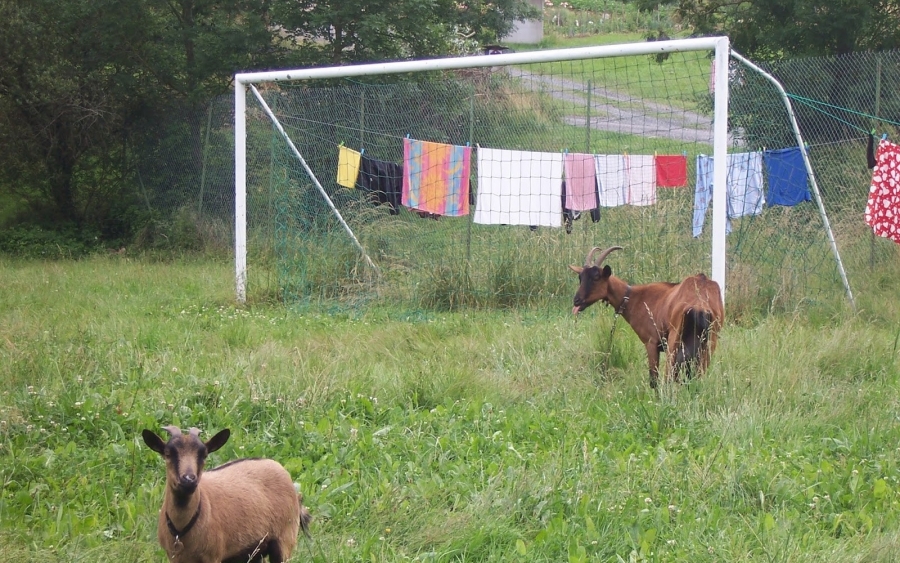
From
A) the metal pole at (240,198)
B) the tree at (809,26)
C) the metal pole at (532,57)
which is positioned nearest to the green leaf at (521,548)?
the metal pole at (532,57)

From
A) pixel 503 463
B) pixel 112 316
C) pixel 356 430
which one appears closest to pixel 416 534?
pixel 503 463

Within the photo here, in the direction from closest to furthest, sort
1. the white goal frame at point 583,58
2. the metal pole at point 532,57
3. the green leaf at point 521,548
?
the green leaf at point 521,548 → the white goal frame at point 583,58 → the metal pole at point 532,57

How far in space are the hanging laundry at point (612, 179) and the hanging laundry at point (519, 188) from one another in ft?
1.54

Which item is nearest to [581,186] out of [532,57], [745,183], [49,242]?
[532,57]

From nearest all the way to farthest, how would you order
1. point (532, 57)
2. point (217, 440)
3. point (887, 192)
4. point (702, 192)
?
point (217, 440)
point (887, 192)
point (532, 57)
point (702, 192)

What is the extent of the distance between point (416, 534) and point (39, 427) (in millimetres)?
2413

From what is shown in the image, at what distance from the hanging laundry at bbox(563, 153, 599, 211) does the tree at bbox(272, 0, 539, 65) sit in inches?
265

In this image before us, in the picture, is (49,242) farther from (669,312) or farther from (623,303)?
(669,312)

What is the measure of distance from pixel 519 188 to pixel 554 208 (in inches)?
16.9

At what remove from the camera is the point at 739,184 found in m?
9.29

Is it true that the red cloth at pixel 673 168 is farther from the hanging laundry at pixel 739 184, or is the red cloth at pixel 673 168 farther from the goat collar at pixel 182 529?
the goat collar at pixel 182 529

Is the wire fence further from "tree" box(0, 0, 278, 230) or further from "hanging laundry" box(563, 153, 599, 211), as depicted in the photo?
"tree" box(0, 0, 278, 230)

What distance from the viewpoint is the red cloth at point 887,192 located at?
8.36 metres

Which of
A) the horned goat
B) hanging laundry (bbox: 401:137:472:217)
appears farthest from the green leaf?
hanging laundry (bbox: 401:137:472:217)
